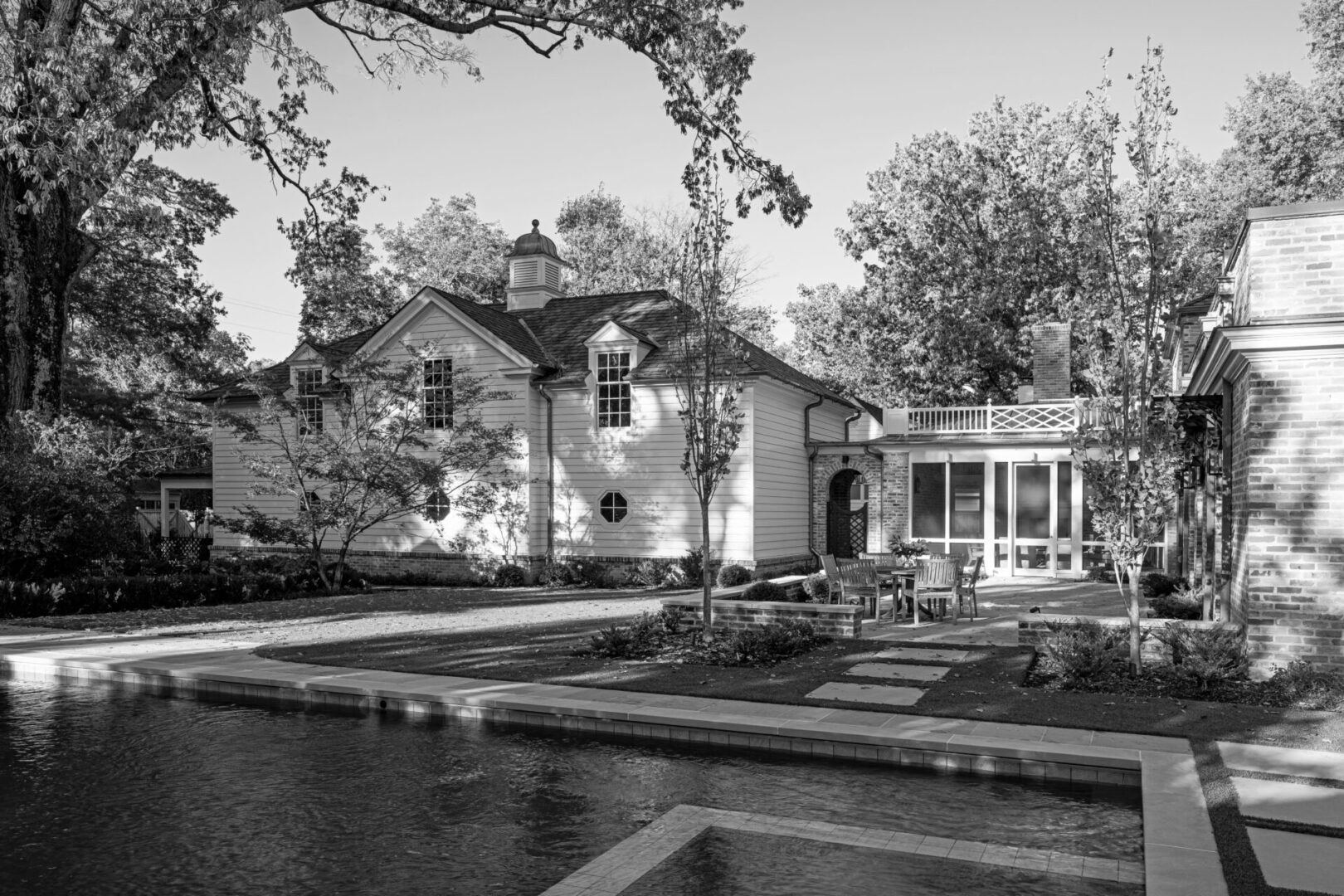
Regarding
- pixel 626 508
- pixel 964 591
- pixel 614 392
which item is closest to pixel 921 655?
pixel 964 591

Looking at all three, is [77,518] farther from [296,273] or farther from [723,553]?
[723,553]

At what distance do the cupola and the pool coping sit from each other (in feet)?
57.9

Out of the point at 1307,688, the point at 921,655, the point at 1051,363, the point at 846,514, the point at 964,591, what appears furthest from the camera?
the point at 1051,363

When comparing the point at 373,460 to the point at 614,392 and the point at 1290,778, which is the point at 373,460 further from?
the point at 1290,778

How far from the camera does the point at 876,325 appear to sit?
1393 inches

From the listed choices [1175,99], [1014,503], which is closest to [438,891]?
[1175,99]

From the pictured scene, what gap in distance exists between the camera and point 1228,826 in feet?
18.6

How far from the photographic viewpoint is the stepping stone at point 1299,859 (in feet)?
15.9

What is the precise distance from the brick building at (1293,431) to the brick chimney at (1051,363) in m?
18.4

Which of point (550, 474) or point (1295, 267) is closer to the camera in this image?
point (1295, 267)

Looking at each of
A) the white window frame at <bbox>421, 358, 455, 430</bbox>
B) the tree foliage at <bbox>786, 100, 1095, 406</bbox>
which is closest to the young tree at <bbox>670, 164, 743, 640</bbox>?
the white window frame at <bbox>421, 358, 455, 430</bbox>

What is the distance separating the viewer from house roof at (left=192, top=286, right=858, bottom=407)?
23.5 m

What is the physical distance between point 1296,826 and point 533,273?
25225mm

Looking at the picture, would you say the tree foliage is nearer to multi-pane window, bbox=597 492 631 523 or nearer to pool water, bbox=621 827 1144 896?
multi-pane window, bbox=597 492 631 523
